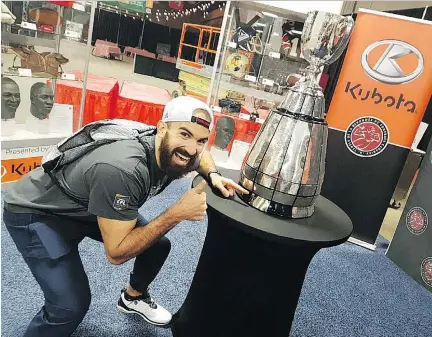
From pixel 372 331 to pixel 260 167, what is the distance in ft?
4.83

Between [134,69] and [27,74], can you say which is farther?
[134,69]

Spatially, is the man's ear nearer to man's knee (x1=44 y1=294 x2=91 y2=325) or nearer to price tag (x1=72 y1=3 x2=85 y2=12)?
man's knee (x1=44 y1=294 x2=91 y2=325)

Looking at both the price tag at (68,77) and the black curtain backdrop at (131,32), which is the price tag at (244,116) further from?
the black curtain backdrop at (131,32)

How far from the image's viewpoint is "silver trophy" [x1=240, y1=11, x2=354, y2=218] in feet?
4.04

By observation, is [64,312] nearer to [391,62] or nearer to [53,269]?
[53,269]

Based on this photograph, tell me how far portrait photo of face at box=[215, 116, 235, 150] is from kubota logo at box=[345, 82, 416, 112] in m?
1.10

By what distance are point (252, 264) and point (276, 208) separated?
0.21 metres

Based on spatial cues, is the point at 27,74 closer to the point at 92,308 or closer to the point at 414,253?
the point at 92,308

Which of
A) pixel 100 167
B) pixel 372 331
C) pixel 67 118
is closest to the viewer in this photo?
pixel 100 167

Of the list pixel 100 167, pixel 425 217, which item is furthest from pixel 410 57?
pixel 100 167

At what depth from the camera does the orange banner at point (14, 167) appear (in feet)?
8.55

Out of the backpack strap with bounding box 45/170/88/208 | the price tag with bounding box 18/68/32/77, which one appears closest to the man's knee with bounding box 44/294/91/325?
the backpack strap with bounding box 45/170/88/208

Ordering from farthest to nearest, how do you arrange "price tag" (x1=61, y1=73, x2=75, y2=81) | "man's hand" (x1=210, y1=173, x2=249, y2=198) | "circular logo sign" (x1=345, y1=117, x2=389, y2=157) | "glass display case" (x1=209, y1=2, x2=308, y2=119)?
"glass display case" (x1=209, y1=2, x2=308, y2=119), "price tag" (x1=61, y1=73, x2=75, y2=81), "circular logo sign" (x1=345, y1=117, x2=389, y2=157), "man's hand" (x1=210, y1=173, x2=249, y2=198)

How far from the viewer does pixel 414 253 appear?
112 inches
